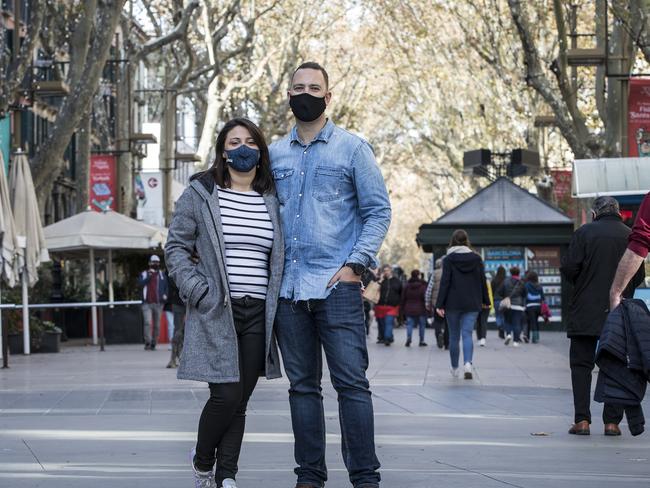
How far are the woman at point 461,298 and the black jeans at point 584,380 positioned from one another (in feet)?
20.8

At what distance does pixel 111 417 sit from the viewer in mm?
11695

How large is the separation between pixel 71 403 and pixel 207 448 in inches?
265

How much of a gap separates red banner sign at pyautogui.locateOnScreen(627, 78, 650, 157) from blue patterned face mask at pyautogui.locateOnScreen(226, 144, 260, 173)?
20.3m

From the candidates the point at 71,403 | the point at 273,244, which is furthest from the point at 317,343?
the point at 71,403

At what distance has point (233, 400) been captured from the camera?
6828 millimetres

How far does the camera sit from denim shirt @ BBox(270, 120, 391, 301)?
6.85 m

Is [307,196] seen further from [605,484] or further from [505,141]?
[505,141]

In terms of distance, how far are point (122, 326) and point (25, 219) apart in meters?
7.09

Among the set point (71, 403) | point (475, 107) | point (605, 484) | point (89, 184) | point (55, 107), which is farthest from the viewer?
point (55, 107)

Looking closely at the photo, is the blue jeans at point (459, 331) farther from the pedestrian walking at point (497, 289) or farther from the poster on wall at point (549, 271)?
the poster on wall at point (549, 271)

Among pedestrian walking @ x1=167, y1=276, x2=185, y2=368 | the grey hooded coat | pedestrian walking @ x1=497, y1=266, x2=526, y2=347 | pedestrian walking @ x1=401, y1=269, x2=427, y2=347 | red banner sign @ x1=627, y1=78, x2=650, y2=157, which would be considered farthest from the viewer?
pedestrian walking @ x1=401, y1=269, x2=427, y2=347

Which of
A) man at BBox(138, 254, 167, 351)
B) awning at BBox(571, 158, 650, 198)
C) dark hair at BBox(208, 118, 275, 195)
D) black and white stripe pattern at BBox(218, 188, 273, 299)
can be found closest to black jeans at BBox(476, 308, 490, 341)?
awning at BBox(571, 158, 650, 198)

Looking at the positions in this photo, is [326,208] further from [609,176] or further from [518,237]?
[518,237]

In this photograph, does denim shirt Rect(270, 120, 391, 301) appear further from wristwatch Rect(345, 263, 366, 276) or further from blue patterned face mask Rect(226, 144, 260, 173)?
blue patterned face mask Rect(226, 144, 260, 173)
